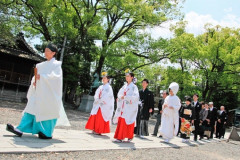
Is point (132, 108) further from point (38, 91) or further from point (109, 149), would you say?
point (38, 91)

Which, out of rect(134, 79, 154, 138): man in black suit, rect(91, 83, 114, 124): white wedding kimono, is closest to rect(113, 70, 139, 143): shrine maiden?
rect(91, 83, 114, 124): white wedding kimono

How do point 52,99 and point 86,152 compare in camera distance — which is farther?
point 52,99

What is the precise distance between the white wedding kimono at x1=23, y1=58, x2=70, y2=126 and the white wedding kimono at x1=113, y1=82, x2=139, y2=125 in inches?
80.5

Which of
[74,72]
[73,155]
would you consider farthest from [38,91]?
[74,72]

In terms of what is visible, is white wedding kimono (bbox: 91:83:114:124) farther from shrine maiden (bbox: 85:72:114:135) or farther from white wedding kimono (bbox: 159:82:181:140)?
white wedding kimono (bbox: 159:82:181:140)

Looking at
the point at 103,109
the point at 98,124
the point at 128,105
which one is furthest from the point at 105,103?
the point at 128,105

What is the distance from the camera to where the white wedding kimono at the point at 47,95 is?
483 centimetres

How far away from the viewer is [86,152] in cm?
462

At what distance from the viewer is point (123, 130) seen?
636cm

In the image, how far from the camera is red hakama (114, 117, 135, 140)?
249 inches

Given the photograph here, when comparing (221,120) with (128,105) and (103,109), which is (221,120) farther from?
(103,109)

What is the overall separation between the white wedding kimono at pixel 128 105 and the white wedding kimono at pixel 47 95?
2.05m

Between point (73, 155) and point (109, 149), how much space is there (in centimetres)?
113

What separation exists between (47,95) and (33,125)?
0.68 m
